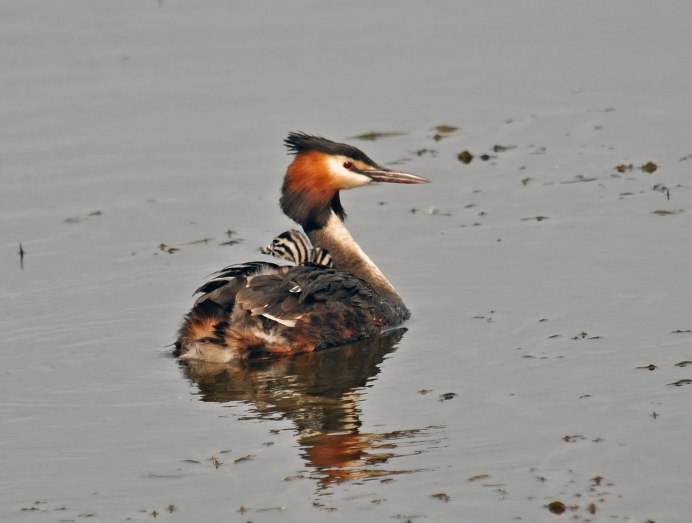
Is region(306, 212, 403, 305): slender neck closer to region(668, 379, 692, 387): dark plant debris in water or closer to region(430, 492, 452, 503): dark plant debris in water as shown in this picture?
region(668, 379, 692, 387): dark plant debris in water

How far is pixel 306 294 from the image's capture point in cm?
1131

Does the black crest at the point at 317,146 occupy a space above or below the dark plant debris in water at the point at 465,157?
above

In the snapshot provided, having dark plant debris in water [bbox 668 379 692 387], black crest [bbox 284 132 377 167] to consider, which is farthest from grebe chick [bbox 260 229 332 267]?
dark plant debris in water [bbox 668 379 692 387]

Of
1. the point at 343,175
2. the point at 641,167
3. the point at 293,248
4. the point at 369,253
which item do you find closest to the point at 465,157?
the point at 641,167

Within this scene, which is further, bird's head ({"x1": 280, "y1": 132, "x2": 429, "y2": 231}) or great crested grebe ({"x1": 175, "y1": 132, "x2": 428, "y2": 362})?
bird's head ({"x1": 280, "y1": 132, "x2": 429, "y2": 231})

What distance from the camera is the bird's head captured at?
41.0ft

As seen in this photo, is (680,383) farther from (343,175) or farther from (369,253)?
(369,253)

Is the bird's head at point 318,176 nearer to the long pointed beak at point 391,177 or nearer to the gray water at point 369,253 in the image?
the long pointed beak at point 391,177

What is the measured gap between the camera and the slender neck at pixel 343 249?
12.5 metres

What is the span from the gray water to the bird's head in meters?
0.91

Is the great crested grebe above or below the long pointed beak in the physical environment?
below

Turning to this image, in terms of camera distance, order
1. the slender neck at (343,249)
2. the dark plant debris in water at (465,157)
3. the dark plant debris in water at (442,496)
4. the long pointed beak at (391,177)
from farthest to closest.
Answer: the dark plant debris in water at (465,157) → the long pointed beak at (391,177) → the slender neck at (343,249) → the dark plant debris in water at (442,496)

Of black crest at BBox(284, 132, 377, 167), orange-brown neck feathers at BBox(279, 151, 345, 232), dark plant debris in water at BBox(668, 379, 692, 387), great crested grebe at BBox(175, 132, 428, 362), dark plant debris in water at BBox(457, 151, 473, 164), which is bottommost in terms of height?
dark plant debris in water at BBox(668, 379, 692, 387)

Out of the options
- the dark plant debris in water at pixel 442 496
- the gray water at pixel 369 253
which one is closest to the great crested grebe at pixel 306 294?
the gray water at pixel 369 253
